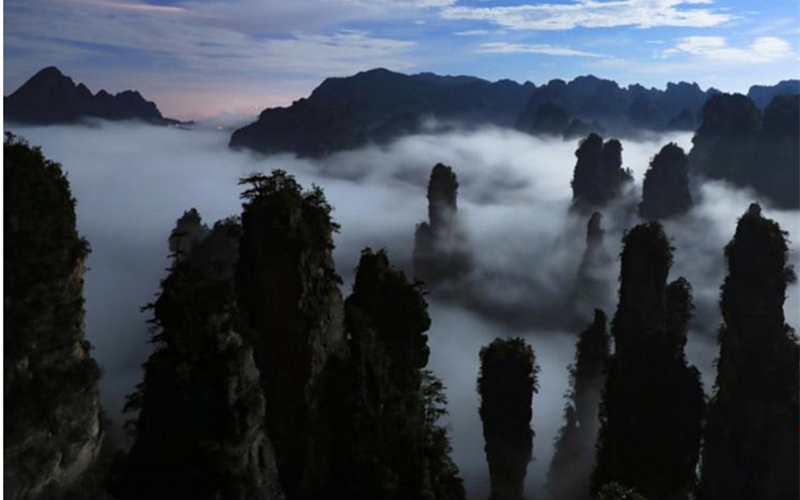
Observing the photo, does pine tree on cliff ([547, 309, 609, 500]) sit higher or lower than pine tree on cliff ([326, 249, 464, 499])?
lower

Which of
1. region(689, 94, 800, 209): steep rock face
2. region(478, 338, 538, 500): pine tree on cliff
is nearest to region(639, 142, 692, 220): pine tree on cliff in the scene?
region(689, 94, 800, 209): steep rock face

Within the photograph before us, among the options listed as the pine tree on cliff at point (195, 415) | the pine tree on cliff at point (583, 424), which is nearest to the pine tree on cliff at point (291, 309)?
the pine tree on cliff at point (195, 415)

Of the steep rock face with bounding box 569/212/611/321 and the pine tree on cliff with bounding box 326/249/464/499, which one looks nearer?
the pine tree on cliff with bounding box 326/249/464/499

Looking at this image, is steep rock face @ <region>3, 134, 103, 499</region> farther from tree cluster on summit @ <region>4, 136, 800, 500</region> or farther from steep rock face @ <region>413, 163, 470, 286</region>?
→ steep rock face @ <region>413, 163, 470, 286</region>

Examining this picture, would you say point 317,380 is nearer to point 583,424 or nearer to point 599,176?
point 583,424

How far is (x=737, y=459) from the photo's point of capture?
4819cm

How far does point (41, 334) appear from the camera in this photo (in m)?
29.5

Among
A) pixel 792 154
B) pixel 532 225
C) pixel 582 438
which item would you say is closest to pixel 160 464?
pixel 582 438

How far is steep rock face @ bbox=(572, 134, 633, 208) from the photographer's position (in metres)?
152

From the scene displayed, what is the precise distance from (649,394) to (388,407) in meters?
22.8

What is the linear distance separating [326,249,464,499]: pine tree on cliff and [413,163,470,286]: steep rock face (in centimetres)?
8312

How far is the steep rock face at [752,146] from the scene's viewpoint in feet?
556

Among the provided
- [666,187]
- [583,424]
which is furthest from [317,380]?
Result: [666,187]

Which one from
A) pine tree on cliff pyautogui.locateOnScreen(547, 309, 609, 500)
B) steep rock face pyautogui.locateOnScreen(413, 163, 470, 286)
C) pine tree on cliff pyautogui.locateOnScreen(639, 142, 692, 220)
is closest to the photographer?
pine tree on cliff pyautogui.locateOnScreen(547, 309, 609, 500)
